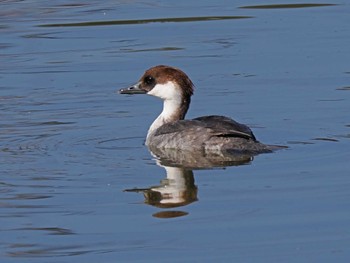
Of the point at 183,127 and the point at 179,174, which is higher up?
the point at 183,127

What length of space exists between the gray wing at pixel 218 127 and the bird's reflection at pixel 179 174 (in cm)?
19

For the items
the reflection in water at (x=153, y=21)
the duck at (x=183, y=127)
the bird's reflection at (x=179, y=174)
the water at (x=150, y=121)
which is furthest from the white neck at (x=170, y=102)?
the reflection in water at (x=153, y=21)

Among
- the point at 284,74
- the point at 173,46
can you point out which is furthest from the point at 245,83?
the point at 173,46

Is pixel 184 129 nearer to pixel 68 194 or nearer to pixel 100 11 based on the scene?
pixel 68 194

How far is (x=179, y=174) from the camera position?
37.8 ft

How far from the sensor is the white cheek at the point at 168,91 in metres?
13.3

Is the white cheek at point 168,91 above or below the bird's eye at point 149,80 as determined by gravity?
below

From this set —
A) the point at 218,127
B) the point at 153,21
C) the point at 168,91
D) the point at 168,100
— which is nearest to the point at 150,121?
the point at 168,100

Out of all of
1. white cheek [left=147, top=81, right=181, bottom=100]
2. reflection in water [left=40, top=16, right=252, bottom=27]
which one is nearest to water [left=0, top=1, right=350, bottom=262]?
reflection in water [left=40, top=16, right=252, bottom=27]

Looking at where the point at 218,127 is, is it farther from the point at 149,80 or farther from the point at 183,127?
the point at 149,80

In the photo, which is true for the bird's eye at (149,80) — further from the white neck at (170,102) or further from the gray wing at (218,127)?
the gray wing at (218,127)

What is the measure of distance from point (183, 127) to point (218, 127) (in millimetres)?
488

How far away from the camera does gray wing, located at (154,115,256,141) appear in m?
12.1

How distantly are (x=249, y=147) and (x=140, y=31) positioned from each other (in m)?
6.84
